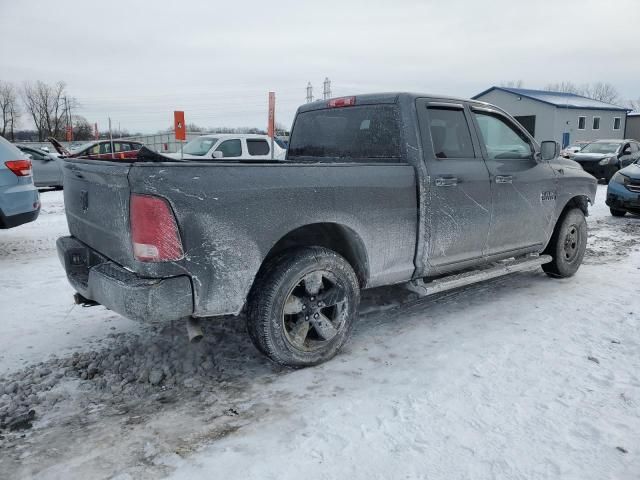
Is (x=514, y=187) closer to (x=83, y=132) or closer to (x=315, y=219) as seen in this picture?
(x=315, y=219)

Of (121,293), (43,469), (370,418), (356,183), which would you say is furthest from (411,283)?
(43,469)

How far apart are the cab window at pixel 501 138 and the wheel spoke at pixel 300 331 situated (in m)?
2.41

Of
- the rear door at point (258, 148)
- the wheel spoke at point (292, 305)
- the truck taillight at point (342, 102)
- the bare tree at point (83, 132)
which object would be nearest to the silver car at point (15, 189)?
the truck taillight at point (342, 102)

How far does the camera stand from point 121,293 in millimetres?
2816

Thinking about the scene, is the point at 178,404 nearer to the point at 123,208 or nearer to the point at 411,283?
the point at 123,208

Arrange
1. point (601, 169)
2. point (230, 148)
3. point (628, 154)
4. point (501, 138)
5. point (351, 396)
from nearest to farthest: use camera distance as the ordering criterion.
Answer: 1. point (351, 396)
2. point (501, 138)
3. point (230, 148)
4. point (601, 169)
5. point (628, 154)

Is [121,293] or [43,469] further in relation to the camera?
[121,293]

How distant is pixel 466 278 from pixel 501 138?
58.5 inches

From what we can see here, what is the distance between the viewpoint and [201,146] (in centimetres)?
1332

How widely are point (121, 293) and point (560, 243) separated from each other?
466cm

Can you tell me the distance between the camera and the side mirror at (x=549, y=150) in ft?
16.0

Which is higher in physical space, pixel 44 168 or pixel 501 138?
pixel 501 138

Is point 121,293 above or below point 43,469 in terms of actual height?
above

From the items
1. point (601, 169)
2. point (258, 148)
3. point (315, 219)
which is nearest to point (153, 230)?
point (315, 219)
